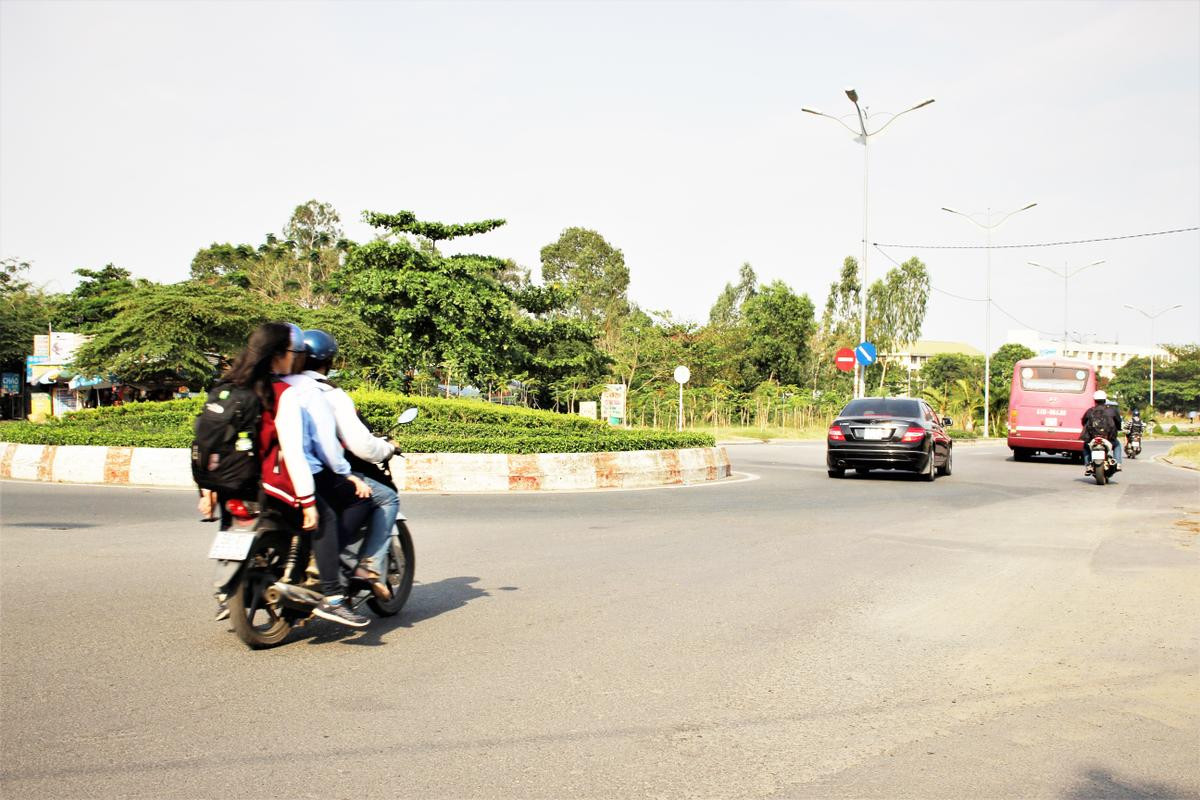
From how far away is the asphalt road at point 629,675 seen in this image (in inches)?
149

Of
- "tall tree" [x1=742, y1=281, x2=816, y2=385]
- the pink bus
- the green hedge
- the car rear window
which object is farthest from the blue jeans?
"tall tree" [x1=742, y1=281, x2=816, y2=385]

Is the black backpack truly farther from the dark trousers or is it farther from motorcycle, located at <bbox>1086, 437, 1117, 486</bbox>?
motorcycle, located at <bbox>1086, 437, 1117, 486</bbox>

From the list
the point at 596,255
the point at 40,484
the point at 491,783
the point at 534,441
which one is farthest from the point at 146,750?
the point at 596,255

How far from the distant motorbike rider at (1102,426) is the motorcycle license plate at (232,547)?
16.7 metres

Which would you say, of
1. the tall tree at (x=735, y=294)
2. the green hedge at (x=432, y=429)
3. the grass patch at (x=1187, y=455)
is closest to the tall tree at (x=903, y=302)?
the tall tree at (x=735, y=294)

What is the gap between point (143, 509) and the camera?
1185 centimetres

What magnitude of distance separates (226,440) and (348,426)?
0.66m

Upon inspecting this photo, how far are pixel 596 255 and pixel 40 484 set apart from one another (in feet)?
166

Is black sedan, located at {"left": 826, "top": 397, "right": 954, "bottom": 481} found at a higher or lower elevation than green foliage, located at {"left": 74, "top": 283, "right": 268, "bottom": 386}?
lower

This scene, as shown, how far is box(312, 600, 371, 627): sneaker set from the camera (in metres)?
5.43

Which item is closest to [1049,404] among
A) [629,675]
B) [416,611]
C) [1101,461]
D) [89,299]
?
[1101,461]

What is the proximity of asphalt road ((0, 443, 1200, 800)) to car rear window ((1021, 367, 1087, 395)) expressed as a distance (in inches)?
724

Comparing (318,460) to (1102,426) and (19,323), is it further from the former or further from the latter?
(19,323)

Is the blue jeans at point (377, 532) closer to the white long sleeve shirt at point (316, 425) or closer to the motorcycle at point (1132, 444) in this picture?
the white long sleeve shirt at point (316, 425)
